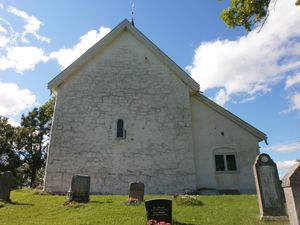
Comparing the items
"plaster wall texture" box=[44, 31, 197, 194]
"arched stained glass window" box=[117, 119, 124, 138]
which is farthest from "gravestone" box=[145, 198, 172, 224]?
"arched stained glass window" box=[117, 119, 124, 138]

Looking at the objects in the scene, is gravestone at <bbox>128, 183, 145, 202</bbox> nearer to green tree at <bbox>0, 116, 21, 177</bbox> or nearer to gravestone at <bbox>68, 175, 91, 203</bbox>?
gravestone at <bbox>68, 175, 91, 203</bbox>

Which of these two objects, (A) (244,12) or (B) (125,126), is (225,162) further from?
(A) (244,12)

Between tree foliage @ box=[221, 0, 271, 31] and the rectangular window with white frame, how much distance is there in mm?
8470

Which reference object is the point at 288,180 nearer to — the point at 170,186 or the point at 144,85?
the point at 170,186

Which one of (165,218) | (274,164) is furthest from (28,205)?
(274,164)

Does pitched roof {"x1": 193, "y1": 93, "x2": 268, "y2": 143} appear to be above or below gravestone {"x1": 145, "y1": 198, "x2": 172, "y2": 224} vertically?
above

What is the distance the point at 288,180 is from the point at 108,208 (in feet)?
21.3

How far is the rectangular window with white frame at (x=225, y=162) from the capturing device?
17.9 m

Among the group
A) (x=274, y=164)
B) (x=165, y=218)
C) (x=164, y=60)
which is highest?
(x=164, y=60)

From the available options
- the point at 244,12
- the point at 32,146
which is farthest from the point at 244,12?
the point at 32,146

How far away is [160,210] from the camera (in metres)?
9.24

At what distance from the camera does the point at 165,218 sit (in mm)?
9156

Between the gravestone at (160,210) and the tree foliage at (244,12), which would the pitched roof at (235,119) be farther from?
the gravestone at (160,210)

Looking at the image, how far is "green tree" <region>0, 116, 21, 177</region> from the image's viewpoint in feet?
143
